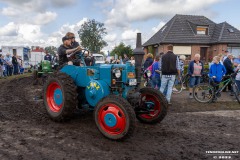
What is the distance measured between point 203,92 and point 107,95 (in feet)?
15.6

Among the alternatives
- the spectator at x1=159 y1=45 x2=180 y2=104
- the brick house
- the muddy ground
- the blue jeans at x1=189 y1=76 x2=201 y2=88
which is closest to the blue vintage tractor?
the muddy ground

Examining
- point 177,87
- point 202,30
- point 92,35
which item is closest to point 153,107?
point 177,87

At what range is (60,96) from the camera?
5152 millimetres

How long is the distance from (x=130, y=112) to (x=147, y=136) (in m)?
0.79

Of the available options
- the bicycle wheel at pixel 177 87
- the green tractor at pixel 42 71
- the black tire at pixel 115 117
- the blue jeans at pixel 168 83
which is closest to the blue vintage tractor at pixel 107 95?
the black tire at pixel 115 117

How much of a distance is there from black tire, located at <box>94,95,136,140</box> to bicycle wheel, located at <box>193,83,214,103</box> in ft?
15.6

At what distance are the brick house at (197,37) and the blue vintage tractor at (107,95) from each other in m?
23.8

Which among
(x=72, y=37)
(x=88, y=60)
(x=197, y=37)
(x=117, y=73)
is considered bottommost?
(x=117, y=73)

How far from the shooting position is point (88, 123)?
5.04 metres

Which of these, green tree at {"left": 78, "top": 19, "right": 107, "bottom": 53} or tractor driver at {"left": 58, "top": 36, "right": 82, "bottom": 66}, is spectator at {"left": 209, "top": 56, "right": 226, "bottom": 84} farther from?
green tree at {"left": 78, "top": 19, "right": 107, "bottom": 53}

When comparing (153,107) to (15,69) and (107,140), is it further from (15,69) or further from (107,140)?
(15,69)

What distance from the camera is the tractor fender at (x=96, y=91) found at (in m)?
4.50

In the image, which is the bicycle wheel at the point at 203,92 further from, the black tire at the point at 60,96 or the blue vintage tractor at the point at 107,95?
the black tire at the point at 60,96

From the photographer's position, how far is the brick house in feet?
93.2
